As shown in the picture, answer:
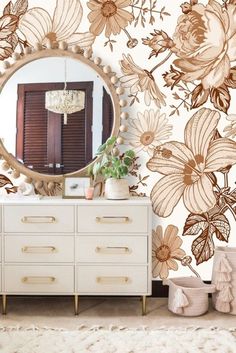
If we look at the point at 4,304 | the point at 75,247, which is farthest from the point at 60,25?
the point at 4,304

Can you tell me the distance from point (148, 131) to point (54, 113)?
69 cm

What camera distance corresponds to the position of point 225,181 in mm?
3082

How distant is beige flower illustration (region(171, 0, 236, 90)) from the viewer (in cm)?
300

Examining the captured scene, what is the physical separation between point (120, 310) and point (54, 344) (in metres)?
0.66

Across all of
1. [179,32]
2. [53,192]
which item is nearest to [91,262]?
[53,192]

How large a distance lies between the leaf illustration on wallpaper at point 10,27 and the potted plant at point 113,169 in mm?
966

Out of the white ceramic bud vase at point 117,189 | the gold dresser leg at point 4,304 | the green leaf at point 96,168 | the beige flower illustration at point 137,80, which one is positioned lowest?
the gold dresser leg at point 4,304

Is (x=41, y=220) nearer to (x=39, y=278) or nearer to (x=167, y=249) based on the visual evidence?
(x=39, y=278)

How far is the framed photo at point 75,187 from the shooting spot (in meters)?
2.91

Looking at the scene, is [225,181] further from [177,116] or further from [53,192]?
[53,192]

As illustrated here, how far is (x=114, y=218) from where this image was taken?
8.91 ft

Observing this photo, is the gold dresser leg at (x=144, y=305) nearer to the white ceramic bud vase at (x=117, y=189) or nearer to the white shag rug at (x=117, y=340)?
the white shag rug at (x=117, y=340)

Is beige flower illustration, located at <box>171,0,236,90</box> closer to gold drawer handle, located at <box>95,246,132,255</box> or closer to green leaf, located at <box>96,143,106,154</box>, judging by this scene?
green leaf, located at <box>96,143,106,154</box>

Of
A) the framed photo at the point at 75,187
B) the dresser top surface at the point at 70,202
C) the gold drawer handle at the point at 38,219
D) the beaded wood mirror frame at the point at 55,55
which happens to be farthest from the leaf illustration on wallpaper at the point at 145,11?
the gold drawer handle at the point at 38,219
